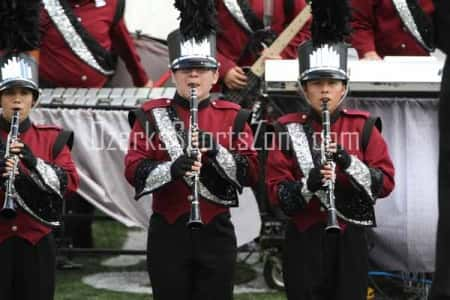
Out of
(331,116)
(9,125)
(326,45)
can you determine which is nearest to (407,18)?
(326,45)

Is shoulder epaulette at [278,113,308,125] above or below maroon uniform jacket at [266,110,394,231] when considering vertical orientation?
above

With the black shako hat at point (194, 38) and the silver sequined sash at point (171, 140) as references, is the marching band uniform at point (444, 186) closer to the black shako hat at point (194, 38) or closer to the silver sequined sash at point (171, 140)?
the silver sequined sash at point (171, 140)

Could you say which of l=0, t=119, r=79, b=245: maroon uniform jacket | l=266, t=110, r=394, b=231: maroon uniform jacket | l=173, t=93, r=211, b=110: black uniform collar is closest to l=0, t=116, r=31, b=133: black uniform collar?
l=0, t=119, r=79, b=245: maroon uniform jacket

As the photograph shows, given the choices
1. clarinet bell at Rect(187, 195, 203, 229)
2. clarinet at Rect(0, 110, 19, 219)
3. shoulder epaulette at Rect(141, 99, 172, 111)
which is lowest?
clarinet bell at Rect(187, 195, 203, 229)

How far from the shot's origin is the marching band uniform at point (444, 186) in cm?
334

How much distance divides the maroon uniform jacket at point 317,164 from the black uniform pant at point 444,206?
1508 millimetres

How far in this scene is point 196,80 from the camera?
16.9ft

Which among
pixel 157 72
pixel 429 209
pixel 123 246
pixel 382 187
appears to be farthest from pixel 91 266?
pixel 382 187

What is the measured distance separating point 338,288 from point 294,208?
0.41m

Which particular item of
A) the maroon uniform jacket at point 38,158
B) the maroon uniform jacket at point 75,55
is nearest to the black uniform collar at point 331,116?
the maroon uniform jacket at point 38,158

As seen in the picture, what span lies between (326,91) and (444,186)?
1757mm

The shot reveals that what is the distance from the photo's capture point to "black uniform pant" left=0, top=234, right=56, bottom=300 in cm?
511

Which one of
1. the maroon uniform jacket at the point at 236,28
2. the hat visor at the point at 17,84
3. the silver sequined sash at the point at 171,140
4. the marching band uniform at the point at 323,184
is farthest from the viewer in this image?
the maroon uniform jacket at the point at 236,28

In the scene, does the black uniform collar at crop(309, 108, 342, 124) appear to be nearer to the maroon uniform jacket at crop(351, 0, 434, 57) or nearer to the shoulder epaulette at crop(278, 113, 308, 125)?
the shoulder epaulette at crop(278, 113, 308, 125)
